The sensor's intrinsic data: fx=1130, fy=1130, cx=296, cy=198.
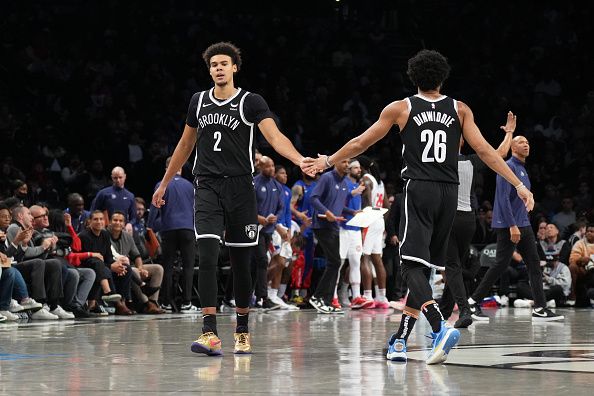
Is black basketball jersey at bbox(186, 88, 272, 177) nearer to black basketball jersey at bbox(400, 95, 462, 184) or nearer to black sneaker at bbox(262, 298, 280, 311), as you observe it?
black basketball jersey at bbox(400, 95, 462, 184)

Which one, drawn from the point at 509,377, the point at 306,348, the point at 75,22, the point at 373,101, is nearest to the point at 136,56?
the point at 75,22

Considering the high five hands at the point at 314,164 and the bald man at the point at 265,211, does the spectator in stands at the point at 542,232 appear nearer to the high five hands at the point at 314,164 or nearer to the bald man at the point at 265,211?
the bald man at the point at 265,211

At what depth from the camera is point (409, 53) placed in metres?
24.1

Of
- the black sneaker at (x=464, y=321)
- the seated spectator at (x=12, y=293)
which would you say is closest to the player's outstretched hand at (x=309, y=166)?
the black sneaker at (x=464, y=321)

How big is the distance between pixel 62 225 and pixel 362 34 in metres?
11.7

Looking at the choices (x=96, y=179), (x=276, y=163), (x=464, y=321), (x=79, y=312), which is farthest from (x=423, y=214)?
(x=276, y=163)

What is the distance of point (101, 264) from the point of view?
1335cm

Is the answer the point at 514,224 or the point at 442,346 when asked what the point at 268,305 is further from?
the point at 442,346

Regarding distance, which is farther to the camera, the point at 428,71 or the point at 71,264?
the point at 71,264

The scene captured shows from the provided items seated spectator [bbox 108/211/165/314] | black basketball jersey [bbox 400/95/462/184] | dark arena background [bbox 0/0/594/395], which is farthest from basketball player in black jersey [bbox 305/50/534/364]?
seated spectator [bbox 108/211/165/314]

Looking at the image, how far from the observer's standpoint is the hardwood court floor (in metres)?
5.82

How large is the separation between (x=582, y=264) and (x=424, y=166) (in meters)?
10.2

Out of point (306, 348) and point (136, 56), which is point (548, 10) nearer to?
point (136, 56)

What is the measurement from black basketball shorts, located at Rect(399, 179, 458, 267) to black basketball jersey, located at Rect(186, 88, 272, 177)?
1.19 m
